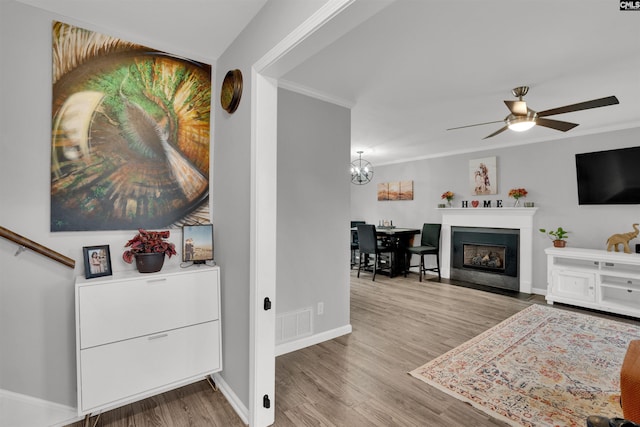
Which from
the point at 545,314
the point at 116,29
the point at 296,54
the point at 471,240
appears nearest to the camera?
the point at 296,54

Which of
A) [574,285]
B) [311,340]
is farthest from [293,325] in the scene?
[574,285]

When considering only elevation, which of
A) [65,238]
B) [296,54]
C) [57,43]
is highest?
[57,43]

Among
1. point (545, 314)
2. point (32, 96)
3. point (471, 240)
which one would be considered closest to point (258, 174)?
point (32, 96)

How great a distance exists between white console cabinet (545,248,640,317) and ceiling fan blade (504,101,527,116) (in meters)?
2.66

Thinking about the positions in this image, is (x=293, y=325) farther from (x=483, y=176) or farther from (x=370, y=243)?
(x=483, y=176)

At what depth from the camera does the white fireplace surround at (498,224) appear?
5035 mm

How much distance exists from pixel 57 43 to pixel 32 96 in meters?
0.36

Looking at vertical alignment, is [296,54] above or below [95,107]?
above

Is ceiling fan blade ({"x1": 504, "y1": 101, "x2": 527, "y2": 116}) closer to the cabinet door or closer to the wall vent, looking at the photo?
the wall vent

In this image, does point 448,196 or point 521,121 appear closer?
point 521,121

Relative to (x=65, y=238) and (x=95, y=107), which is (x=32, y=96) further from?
(x=65, y=238)

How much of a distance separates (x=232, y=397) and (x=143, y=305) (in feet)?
2.84

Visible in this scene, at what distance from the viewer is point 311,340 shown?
3.01 meters

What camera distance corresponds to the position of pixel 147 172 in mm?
2129
